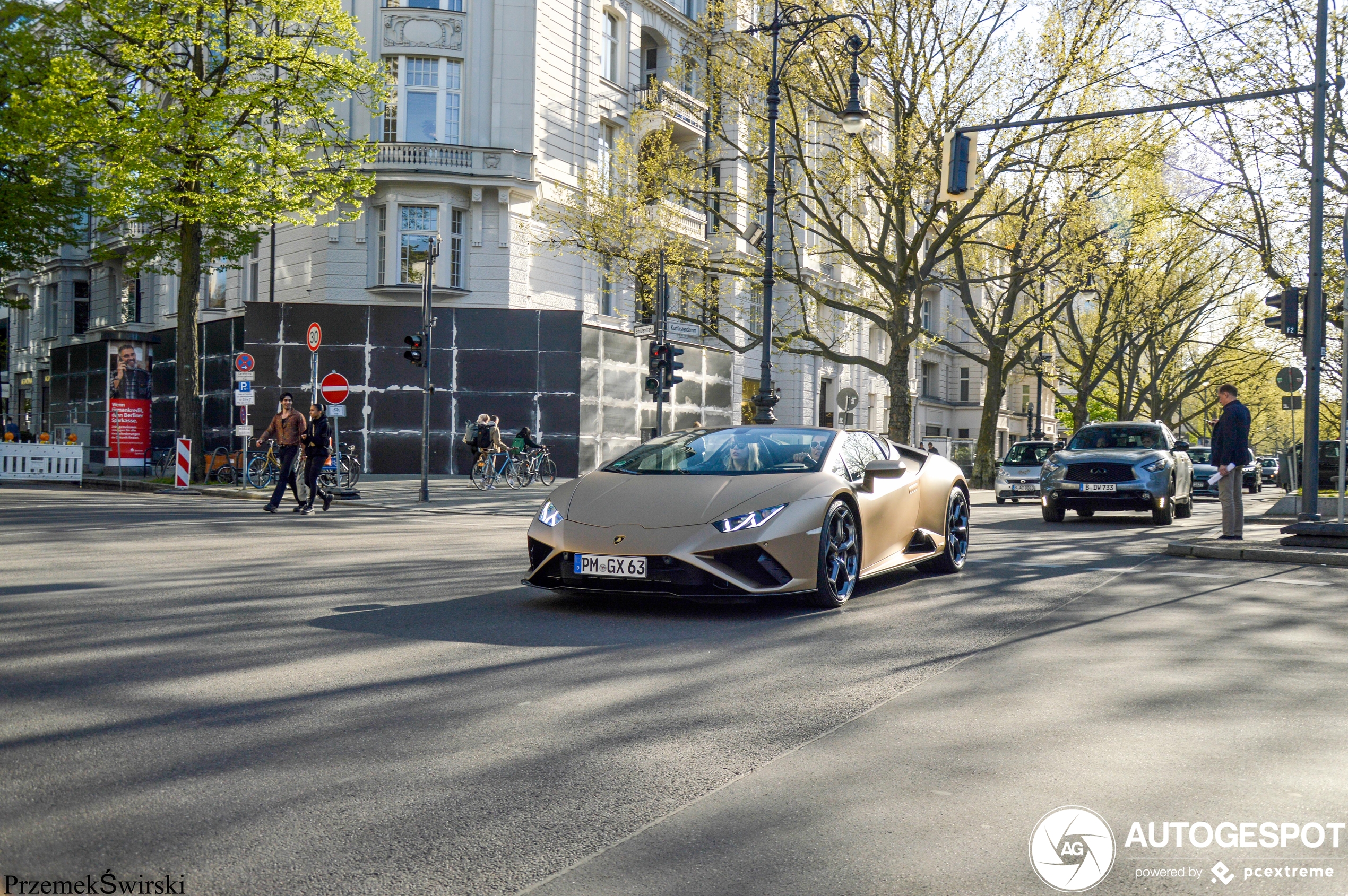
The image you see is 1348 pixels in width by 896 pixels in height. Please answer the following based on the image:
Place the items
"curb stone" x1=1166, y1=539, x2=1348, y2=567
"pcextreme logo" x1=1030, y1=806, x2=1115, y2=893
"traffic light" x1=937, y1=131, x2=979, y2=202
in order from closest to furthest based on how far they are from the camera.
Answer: "pcextreme logo" x1=1030, y1=806, x2=1115, y2=893
"curb stone" x1=1166, y1=539, x2=1348, y2=567
"traffic light" x1=937, y1=131, x2=979, y2=202

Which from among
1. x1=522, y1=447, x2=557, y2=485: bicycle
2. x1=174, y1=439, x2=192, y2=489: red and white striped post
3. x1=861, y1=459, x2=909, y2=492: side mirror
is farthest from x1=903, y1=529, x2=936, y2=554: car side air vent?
x1=174, y1=439, x2=192, y2=489: red and white striped post

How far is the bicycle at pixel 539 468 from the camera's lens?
2820cm

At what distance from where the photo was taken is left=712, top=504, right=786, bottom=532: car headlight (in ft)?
25.4

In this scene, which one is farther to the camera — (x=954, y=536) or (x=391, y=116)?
(x=391, y=116)

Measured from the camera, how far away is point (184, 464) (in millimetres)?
26578

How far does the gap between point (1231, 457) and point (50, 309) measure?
51787mm

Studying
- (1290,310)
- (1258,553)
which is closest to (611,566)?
(1258,553)

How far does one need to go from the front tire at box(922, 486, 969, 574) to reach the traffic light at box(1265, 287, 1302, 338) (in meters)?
6.47

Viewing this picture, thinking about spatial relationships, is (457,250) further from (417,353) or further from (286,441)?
(286,441)

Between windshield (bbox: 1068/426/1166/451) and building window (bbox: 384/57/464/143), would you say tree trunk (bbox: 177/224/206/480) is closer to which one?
building window (bbox: 384/57/464/143)

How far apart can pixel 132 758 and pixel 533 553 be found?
4183mm

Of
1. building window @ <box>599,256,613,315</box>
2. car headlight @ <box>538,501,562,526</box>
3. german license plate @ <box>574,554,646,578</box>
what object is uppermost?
building window @ <box>599,256,613,315</box>

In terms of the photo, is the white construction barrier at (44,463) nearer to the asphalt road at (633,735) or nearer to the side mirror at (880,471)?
the asphalt road at (633,735)

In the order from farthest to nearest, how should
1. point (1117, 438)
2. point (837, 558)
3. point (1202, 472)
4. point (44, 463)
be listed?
point (1202, 472), point (44, 463), point (1117, 438), point (837, 558)
